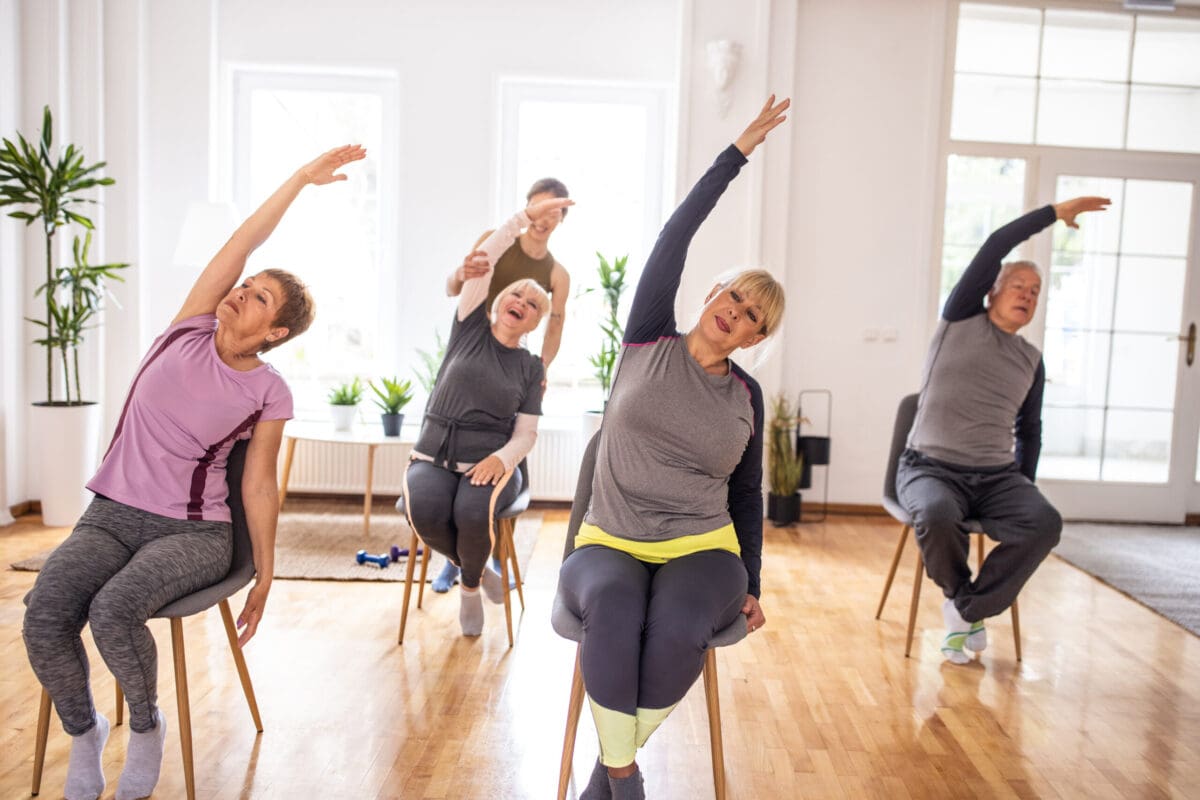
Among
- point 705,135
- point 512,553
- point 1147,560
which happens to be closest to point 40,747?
point 512,553

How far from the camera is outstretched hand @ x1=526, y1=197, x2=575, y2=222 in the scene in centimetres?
261

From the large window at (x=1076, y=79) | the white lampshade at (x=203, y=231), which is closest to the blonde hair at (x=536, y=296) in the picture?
the white lampshade at (x=203, y=231)

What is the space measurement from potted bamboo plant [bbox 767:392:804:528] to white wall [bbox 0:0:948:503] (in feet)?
0.68

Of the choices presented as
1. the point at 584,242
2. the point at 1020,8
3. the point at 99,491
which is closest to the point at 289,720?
the point at 99,491

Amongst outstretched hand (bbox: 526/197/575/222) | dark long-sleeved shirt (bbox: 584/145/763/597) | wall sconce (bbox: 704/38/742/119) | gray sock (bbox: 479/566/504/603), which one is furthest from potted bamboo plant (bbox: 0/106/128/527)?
dark long-sleeved shirt (bbox: 584/145/763/597)

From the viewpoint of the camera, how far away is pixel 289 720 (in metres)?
2.51

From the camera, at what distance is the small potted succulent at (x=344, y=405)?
15.7 feet

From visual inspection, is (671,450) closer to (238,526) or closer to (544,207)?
(544,207)

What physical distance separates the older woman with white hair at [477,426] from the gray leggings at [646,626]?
1040 mm

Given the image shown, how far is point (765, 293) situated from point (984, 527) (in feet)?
4.54

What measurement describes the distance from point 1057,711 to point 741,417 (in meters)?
1.46

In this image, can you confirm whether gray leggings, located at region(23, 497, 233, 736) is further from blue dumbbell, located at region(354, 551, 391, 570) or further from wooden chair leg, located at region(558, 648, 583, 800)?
blue dumbbell, located at region(354, 551, 391, 570)

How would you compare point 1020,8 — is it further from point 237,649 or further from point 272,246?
point 237,649

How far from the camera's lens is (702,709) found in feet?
8.84
